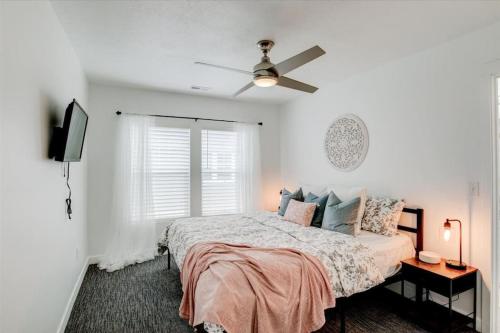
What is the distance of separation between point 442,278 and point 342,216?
3.39 ft

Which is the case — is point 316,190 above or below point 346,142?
below

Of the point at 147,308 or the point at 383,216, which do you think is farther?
the point at 383,216

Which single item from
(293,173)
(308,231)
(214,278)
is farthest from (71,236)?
(293,173)

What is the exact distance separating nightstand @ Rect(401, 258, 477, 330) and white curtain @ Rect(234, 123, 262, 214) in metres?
2.90

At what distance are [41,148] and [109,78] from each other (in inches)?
92.5

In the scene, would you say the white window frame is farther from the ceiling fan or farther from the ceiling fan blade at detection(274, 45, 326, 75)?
the ceiling fan blade at detection(274, 45, 326, 75)

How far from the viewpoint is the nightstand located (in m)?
2.29

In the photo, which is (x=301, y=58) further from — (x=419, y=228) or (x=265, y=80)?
(x=419, y=228)

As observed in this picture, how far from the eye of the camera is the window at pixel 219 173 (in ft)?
16.1

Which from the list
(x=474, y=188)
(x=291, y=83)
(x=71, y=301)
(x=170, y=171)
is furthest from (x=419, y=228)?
(x=71, y=301)

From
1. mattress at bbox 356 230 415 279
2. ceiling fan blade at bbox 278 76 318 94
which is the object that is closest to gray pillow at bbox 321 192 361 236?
mattress at bbox 356 230 415 279

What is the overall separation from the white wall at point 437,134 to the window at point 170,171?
8.72 feet

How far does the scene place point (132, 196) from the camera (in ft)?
14.1

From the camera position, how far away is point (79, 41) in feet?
9.11
